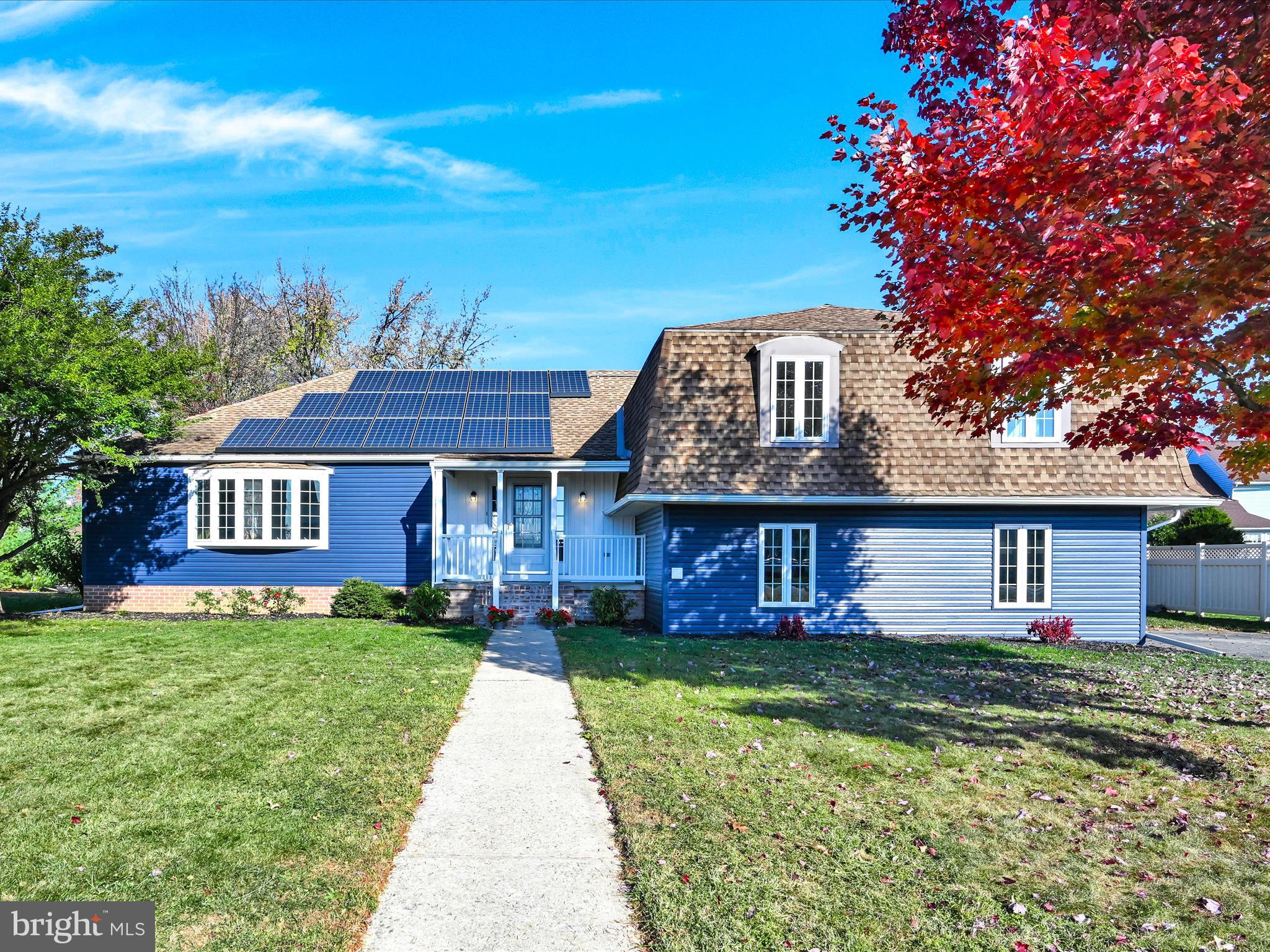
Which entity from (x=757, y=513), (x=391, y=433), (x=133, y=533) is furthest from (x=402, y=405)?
(x=757, y=513)

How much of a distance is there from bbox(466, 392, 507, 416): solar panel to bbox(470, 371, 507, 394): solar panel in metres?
0.25

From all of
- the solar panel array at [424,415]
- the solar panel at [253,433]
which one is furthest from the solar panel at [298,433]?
the solar panel at [253,433]

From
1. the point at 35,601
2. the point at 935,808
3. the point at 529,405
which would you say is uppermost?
the point at 529,405

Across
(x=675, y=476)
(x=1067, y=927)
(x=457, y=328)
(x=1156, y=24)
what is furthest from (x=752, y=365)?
(x=457, y=328)

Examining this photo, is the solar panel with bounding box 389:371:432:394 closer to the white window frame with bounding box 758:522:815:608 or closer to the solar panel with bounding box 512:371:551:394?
the solar panel with bounding box 512:371:551:394

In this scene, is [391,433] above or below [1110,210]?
below

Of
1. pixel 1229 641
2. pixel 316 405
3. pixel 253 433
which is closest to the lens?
pixel 1229 641

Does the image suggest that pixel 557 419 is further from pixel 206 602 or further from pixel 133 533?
pixel 133 533

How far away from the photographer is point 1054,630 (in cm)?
1525

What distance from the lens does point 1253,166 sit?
5953 mm

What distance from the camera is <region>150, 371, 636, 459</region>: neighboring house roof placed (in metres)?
18.2

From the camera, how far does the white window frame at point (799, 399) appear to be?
15156 mm

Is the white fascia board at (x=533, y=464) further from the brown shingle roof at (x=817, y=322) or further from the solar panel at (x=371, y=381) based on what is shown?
the solar panel at (x=371, y=381)

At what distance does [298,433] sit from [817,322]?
471 inches
